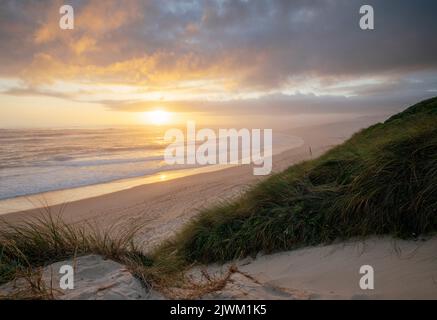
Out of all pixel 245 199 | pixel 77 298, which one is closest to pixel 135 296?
pixel 77 298

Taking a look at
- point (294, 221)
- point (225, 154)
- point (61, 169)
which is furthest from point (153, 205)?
point (225, 154)

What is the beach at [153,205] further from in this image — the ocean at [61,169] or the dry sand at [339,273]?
the dry sand at [339,273]

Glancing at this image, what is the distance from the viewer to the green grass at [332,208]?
13.4ft

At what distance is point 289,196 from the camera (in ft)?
17.2

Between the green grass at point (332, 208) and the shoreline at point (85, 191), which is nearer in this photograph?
the green grass at point (332, 208)

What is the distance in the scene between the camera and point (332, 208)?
4566mm

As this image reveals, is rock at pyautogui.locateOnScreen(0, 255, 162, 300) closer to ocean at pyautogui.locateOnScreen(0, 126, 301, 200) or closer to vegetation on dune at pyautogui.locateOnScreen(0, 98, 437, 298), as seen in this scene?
vegetation on dune at pyautogui.locateOnScreen(0, 98, 437, 298)

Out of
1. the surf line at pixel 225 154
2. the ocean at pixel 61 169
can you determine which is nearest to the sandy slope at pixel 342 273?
the surf line at pixel 225 154

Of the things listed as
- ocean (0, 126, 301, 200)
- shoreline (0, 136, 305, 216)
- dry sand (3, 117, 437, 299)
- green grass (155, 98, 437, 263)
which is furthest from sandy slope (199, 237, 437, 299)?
ocean (0, 126, 301, 200)

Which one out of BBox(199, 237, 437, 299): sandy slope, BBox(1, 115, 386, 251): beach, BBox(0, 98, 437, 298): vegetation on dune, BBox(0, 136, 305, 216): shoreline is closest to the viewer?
BBox(199, 237, 437, 299): sandy slope

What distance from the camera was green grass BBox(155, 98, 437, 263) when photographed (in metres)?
4.09
